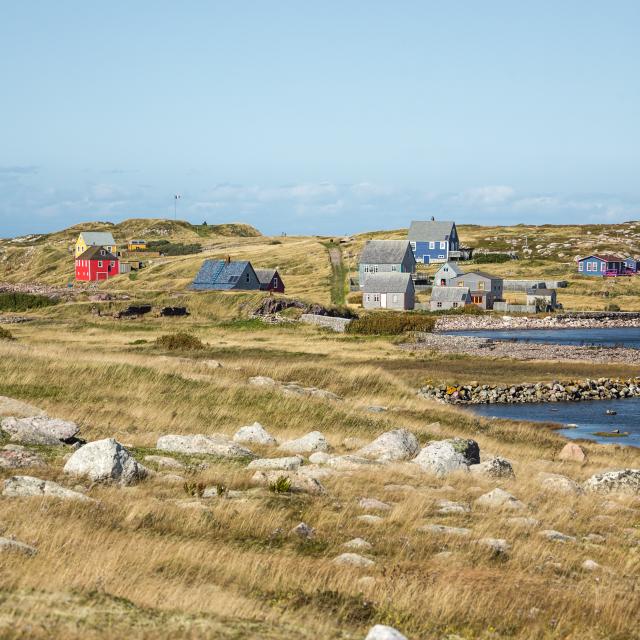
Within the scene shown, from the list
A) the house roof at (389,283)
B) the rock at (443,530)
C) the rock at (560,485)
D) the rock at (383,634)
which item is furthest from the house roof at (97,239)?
the rock at (383,634)

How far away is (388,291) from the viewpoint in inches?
4395

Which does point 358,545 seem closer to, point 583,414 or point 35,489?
point 35,489

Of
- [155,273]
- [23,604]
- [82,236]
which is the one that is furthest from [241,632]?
[82,236]

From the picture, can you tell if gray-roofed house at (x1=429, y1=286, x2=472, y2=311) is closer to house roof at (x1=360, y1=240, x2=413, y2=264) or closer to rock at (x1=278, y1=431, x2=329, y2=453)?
house roof at (x1=360, y1=240, x2=413, y2=264)

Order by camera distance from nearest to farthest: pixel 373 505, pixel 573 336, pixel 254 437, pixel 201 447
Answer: pixel 373 505, pixel 201 447, pixel 254 437, pixel 573 336

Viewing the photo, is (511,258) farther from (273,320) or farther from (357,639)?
(357,639)

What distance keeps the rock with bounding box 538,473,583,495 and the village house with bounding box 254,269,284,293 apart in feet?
317

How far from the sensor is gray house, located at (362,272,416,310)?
111m

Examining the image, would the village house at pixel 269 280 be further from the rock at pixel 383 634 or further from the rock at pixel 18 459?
the rock at pixel 383 634

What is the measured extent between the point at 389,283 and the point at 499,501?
9629 cm

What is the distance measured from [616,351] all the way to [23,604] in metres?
66.0

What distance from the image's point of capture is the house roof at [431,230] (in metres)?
151

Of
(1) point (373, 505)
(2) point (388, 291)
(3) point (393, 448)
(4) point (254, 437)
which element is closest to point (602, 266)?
(2) point (388, 291)

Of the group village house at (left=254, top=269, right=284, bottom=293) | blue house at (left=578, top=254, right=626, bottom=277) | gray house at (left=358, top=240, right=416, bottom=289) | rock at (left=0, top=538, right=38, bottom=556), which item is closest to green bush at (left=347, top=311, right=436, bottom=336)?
village house at (left=254, top=269, right=284, bottom=293)
